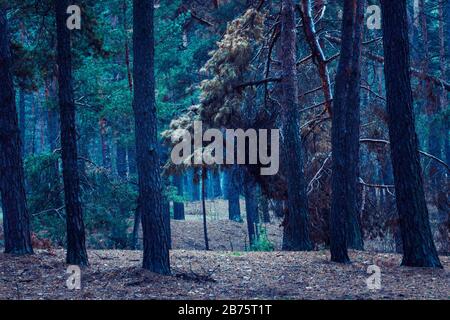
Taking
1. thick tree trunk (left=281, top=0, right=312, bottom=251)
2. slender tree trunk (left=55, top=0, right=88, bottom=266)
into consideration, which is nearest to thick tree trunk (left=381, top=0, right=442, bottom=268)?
thick tree trunk (left=281, top=0, right=312, bottom=251)

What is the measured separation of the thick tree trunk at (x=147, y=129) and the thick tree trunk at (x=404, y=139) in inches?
176

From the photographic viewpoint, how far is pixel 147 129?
10.7m

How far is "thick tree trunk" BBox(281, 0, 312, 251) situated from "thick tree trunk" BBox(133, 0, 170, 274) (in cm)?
613

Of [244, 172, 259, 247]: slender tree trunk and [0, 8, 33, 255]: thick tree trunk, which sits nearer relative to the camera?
[0, 8, 33, 255]: thick tree trunk

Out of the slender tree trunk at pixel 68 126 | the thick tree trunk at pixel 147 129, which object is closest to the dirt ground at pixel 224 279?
the thick tree trunk at pixel 147 129

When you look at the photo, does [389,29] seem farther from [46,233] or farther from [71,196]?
[46,233]

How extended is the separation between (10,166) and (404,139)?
7866mm

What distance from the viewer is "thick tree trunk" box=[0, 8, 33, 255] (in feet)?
43.1

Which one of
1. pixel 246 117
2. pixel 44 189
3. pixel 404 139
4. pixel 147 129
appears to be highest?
pixel 246 117

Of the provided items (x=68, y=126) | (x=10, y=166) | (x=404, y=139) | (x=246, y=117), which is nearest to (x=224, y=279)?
(x=68, y=126)

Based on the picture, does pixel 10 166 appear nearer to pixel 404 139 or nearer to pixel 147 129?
pixel 147 129

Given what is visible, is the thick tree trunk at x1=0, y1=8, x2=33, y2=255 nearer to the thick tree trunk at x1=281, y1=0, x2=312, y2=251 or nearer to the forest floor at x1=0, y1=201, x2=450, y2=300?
the forest floor at x1=0, y1=201, x2=450, y2=300

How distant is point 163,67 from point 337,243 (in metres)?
17.3
